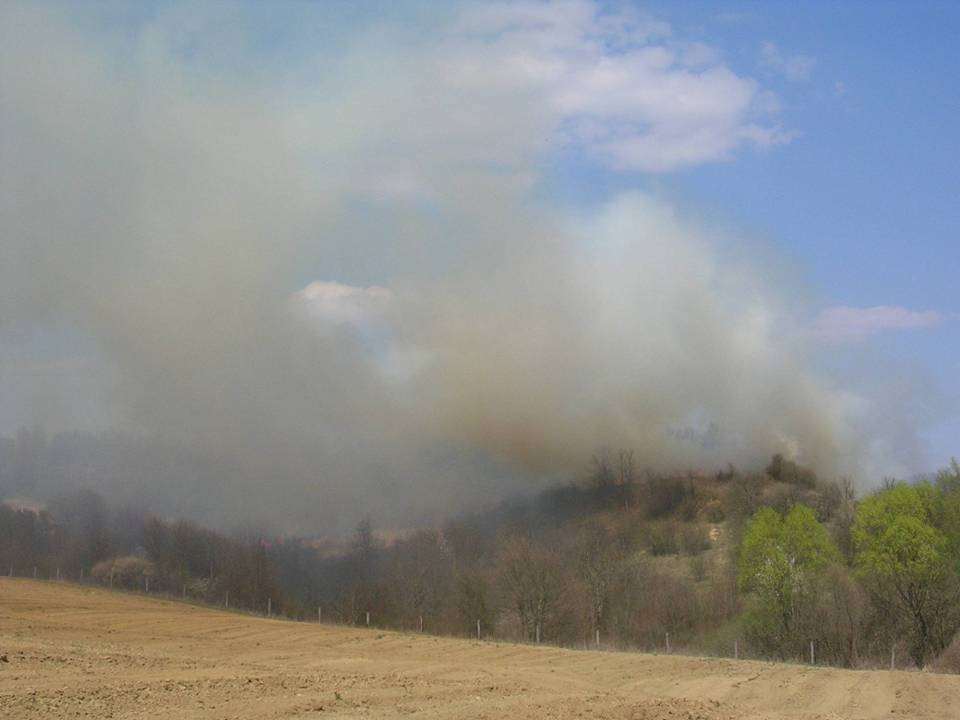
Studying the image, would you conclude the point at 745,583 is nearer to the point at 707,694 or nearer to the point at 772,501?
the point at 707,694

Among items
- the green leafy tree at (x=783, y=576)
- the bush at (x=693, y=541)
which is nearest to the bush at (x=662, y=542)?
the bush at (x=693, y=541)

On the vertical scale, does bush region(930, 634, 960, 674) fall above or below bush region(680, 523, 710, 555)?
below

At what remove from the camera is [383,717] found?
95.0 ft

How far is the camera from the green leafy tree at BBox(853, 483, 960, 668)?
84.8 metres

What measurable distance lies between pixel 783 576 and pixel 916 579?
12017mm

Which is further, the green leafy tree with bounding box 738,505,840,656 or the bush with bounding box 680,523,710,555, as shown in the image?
the bush with bounding box 680,523,710,555

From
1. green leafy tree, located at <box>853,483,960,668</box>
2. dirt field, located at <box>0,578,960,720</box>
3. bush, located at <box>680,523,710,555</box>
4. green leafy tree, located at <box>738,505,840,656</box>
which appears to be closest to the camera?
dirt field, located at <box>0,578,960,720</box>

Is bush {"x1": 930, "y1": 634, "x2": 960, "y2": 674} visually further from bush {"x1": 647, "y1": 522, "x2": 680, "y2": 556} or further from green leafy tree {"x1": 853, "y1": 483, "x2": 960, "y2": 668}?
bush {"x1": 647, "y1": 522, "x2": 680, "y2": 556}

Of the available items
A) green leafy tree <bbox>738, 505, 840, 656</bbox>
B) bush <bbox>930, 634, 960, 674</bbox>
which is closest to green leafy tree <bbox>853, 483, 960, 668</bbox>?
green leafy tree <bbox>738, 505, 840, 656</bbox>

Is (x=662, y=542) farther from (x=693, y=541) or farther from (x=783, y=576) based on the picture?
(x=783, y=576)

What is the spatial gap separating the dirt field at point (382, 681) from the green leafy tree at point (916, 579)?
92.1ft

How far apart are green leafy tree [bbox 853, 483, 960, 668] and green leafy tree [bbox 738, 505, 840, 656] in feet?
16.7

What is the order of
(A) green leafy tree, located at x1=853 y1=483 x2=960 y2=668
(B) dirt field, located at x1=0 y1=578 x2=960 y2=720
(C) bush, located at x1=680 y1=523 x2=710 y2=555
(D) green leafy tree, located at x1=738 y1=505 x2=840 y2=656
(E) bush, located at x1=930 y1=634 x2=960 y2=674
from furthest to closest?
(C) bush, located at x1=680 y1=523 x2=710 y2=555, (D) green leafy tree, located at x1=738 y1=505 x2=840 y2=656, (A) green leafy tree, located at x1=853 y1=483 x2=960 y2=668, (E) bush, located at x1=930 y1=634 x2=960 y2=674, (B) dirt field, located at x1=0 y1=578 x2=960 y2=720

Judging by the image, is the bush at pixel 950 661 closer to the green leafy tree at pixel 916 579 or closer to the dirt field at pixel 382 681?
the green leafy tree at pixel 916 579
